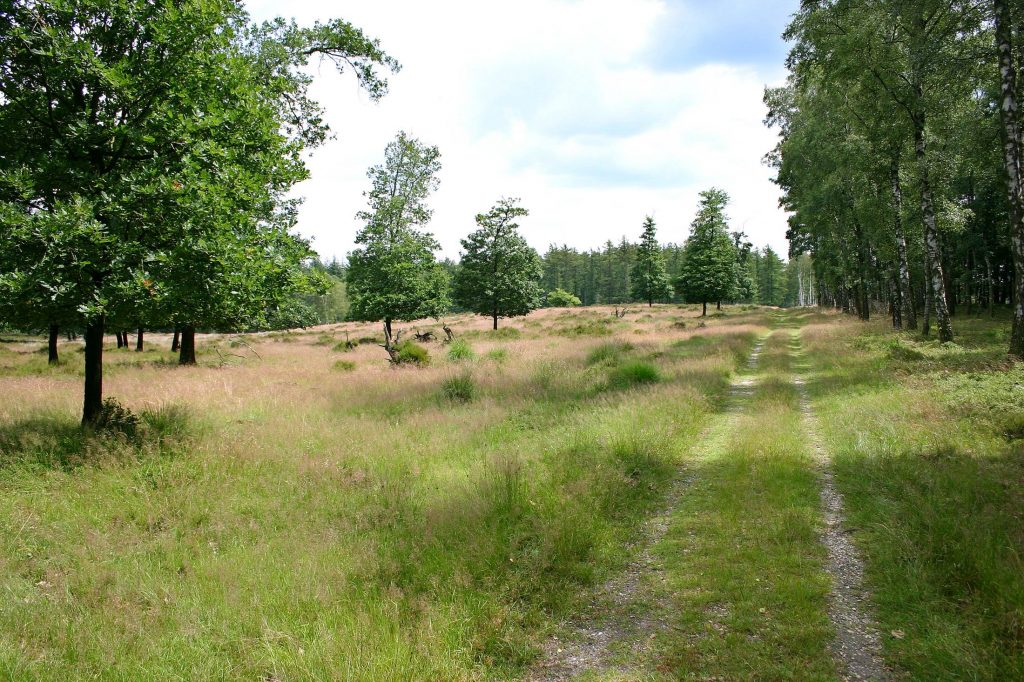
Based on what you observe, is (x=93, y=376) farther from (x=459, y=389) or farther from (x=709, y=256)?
(x=709, y=256)

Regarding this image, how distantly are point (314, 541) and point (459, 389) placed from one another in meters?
8.77

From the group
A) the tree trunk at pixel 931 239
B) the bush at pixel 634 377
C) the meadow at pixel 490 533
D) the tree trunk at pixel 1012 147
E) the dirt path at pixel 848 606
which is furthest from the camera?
the tree trunk at pixel 931 239

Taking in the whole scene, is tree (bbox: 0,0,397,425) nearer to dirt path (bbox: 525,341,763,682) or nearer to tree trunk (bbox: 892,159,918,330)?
dirt path (bbox: 525,341,763,682)

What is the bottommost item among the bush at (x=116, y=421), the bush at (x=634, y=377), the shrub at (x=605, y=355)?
the bush at (x=116, y=421)

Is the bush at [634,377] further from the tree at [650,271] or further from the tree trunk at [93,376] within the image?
the tree at [650,271]

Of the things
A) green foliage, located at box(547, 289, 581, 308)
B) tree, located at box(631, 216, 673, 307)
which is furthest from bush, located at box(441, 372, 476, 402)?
green foliage, located at box(547, 289, 581, 308)

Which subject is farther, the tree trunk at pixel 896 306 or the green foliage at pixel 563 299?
the green foliage at pixel 563 299

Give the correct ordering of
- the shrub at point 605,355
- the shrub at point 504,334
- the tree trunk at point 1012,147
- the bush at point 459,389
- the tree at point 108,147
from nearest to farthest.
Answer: the tree at point 108,147 < the tree trunk at point 1012,147 < the bush at point 459,389 < the shrub at point 605,355 < the shrub at point 504,334

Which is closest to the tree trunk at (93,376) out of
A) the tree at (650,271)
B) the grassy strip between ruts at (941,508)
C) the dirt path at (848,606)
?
the dirt path at (848,606)

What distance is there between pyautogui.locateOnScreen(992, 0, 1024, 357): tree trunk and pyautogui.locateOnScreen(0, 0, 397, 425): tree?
1915 cm

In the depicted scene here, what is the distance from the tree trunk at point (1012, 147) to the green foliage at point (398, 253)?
28.8 meters

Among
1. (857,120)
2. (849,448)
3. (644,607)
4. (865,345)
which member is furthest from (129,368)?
(857,120)

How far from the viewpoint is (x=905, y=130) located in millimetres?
21344

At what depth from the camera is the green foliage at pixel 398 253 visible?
34.5 metres
